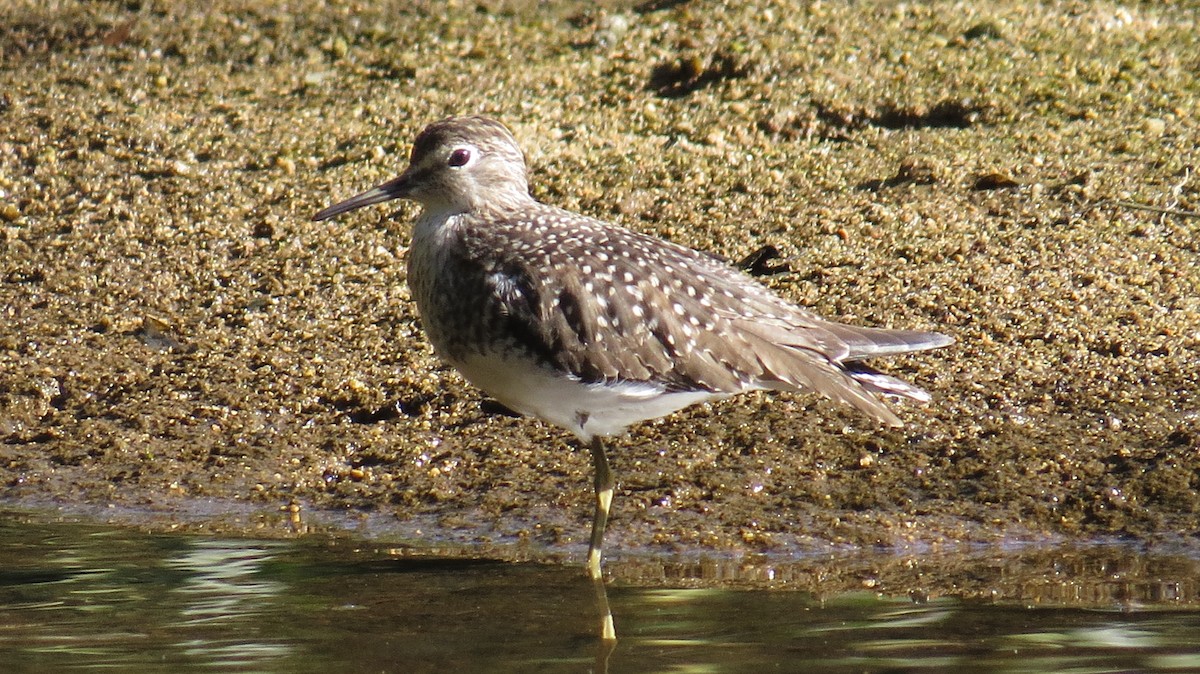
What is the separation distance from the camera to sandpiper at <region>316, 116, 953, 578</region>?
21.5ft

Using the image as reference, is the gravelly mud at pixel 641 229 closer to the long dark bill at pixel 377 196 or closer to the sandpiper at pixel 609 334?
the sandpiper at pixel 609 334

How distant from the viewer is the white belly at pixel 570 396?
6562mm

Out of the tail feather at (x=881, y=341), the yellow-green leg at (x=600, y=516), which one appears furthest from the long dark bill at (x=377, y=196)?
the tail feather at (x=881, y=341)

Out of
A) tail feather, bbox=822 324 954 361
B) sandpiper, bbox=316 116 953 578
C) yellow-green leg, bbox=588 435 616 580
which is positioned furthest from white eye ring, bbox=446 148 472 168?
tail feather, bbox=822 324 954 361

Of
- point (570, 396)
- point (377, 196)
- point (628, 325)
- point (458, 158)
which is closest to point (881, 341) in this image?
point (628, 325)

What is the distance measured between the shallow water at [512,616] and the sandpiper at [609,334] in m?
0.55

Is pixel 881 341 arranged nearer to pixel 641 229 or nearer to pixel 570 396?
pixel 570 396

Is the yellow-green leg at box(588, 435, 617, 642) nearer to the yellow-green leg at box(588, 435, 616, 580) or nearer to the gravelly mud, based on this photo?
the yellow-green leg at box(588, 435, 616, 580)

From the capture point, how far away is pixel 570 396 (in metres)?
6.58

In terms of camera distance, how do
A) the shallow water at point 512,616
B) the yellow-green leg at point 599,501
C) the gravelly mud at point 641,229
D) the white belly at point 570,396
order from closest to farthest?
the shallow water at point 512,616, the yellow-green leg at point 599,501, the white belly at point 570,396, the gravelly mud at point 641,229

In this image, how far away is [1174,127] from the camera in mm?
9438

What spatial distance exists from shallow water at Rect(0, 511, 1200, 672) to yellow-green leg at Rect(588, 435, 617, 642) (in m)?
0.06

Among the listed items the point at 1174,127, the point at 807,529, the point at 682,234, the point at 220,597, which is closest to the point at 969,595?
the point at 807,529

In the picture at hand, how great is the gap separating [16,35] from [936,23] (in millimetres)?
5743
